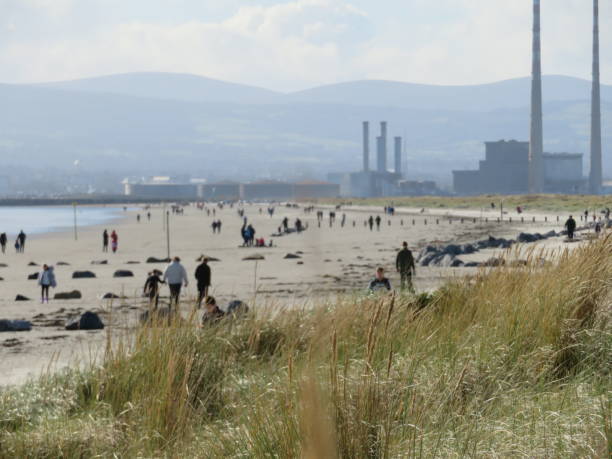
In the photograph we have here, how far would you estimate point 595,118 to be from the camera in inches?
7037

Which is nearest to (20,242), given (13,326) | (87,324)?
(13,326)

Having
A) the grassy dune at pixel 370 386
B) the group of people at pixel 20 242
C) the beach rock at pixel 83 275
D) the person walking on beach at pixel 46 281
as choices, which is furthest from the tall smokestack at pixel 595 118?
the grassy dune at pixel 370 386

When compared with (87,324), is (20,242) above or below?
below

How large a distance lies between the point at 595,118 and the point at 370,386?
187m

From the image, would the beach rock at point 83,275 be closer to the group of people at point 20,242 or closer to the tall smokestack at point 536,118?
the group of people at point 20,242

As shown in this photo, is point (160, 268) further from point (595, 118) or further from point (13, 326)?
point (595, 118)

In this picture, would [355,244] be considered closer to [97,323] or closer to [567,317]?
[97,323]

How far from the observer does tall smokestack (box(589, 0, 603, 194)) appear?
166625 millimetres

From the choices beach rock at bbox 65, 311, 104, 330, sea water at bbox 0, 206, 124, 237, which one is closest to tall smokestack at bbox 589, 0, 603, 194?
sea water at bbox 0, 206, 124, 237

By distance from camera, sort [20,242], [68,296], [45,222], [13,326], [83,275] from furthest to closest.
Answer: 1. [45,222]
2. [20,242]
3. [83,275]
4. [68,296]
5. [13,326]

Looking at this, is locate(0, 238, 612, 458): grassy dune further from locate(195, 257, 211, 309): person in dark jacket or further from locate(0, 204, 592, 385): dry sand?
locate(195, 257, 211, 309): person in dark jacket

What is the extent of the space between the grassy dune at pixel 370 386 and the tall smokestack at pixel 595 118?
166m

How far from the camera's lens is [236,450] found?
464 centimetres

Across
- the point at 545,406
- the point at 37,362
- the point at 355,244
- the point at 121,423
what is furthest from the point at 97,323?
the point at 355,244
